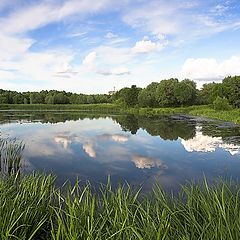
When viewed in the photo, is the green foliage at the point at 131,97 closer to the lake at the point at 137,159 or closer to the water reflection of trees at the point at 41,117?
the water reflection of trees at the point at 41,117

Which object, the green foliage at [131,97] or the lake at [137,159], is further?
the green foliage at [131,97]

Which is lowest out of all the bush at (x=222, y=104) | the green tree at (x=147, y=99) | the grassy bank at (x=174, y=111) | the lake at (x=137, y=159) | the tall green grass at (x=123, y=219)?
the lake at (x=137, y=159)

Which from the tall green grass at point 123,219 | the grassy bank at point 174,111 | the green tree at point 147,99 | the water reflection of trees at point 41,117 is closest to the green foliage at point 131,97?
the grassy bank at point 174,111

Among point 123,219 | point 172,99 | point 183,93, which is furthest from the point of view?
point 172,99

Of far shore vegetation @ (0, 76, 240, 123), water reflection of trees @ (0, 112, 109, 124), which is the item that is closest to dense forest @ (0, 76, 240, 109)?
far shore vegetation @ (0, 76, 240, 123)

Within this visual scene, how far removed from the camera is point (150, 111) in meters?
51.6

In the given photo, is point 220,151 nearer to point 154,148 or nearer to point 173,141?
point 154,148

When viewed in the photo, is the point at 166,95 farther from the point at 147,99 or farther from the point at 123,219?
the point at 123,219

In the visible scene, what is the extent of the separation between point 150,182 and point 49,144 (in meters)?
8.93

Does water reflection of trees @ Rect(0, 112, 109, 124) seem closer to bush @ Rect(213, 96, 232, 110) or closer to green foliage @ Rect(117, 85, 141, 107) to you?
bush @ Rect(213, 96, 232, 110)

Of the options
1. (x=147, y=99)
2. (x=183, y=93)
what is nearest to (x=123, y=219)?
(x=183, y=93)

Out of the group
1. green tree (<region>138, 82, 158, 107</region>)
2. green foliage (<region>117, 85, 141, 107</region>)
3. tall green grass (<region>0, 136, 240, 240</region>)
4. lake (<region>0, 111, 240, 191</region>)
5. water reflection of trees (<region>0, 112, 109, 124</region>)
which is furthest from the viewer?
green foliage (<region>117, 85, 141, 107</region>)

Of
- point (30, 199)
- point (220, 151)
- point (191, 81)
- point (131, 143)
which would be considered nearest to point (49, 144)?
point (131, 143)

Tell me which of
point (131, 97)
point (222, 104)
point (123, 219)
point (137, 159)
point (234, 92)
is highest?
point (234, 92)
